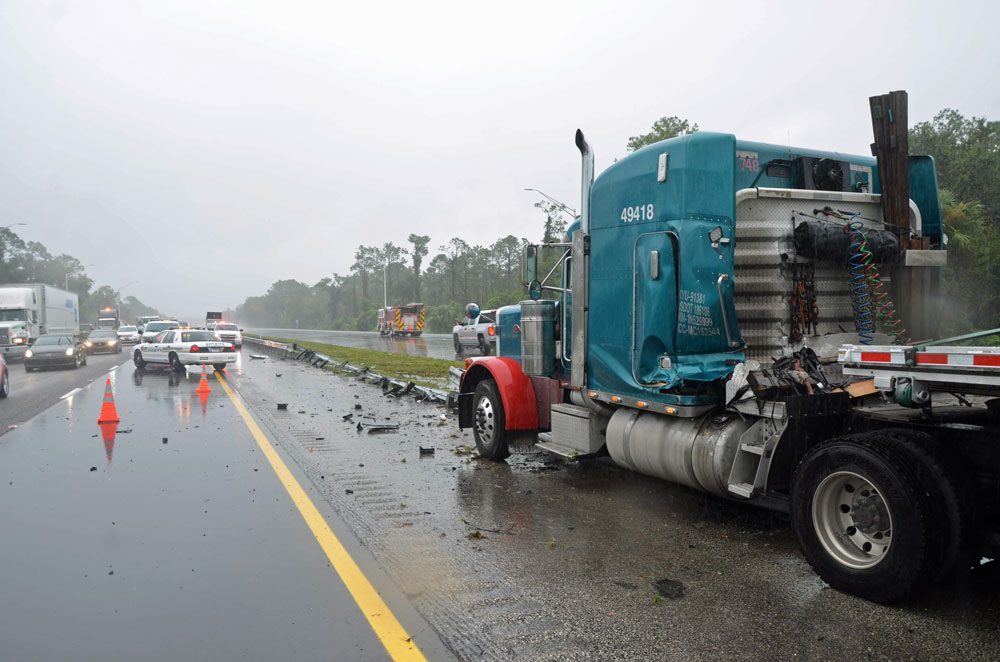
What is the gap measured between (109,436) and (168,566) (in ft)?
21.5

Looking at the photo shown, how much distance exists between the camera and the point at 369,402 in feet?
47.4

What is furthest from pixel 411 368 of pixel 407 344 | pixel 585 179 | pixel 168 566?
pixel 407 344

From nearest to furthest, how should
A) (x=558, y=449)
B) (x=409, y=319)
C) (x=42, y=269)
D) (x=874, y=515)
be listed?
(x=874, y=515)
(x=558, y=449)
(x=409, y=319)
(x=42, y=269)

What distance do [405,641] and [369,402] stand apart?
1093 centimetres

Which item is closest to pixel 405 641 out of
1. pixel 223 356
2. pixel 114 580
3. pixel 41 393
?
pixel 114 580

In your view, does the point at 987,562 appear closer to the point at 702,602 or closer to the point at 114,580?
the point at 702,602

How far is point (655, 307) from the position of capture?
5863 mm

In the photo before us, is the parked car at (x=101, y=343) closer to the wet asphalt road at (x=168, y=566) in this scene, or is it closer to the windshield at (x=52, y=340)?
the windshield at (x=52, y=340)

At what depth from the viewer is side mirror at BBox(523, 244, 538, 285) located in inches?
315

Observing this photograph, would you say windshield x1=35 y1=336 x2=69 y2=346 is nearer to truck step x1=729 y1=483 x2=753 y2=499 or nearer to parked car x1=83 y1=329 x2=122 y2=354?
parked car x1=83 y1=329 x2=122 y2=354

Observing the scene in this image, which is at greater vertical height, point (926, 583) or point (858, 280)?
point (858, 280)

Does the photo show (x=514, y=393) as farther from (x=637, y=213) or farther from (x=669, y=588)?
(x=669, y=588)

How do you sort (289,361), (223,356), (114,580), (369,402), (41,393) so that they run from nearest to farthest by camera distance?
(114,580)
(369,402)
(41,393)
(223,356)
(289,361)

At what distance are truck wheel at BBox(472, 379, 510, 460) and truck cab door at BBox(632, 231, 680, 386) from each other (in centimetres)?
250
